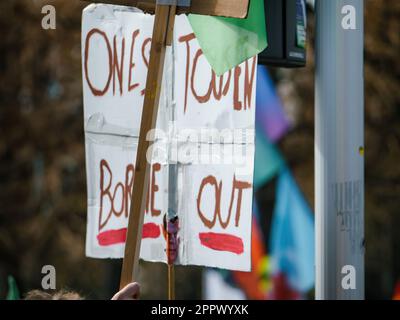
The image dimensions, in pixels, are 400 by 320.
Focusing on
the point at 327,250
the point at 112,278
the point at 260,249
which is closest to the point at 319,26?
the point at 327,250

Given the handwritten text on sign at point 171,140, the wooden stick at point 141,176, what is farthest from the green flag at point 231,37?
the wooden stick at point 141,176

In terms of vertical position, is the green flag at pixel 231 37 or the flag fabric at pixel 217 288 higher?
the green flag at pixel 231 37

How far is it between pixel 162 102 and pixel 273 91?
245 inches

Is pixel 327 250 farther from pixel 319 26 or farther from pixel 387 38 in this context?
pixel 387 38

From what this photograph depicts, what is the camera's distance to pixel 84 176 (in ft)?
36.2

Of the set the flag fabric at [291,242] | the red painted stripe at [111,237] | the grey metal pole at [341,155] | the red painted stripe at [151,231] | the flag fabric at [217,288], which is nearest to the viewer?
the grey metal pole at [341,155]

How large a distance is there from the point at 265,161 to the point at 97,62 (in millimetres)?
5822

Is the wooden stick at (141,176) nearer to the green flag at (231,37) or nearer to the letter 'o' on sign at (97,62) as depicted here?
the green flag at (231,37)

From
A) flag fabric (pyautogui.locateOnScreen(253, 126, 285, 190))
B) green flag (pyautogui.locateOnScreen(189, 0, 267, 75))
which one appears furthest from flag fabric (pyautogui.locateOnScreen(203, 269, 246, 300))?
green flag (pyautogui.locateOnScreen(189, 0, 267, 75))

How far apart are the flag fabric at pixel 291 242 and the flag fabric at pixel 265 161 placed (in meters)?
0.22

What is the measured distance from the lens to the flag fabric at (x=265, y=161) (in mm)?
9555

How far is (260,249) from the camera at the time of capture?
375 inches

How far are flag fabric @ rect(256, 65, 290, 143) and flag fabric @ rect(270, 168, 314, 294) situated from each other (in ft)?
1.96

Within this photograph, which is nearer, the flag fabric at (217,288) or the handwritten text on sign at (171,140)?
the handwritten text on sign at (171,140)
